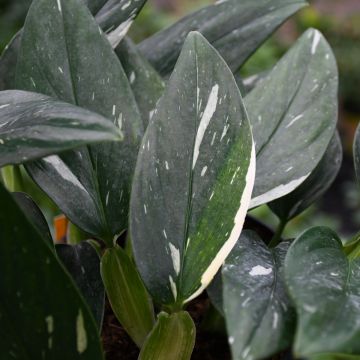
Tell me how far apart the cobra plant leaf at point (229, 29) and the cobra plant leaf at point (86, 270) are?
218 mm

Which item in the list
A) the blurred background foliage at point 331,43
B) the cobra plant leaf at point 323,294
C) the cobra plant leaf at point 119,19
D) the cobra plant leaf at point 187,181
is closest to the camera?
the cobra plant leaf at point 323,294

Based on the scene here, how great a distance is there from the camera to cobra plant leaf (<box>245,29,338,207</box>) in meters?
0.52

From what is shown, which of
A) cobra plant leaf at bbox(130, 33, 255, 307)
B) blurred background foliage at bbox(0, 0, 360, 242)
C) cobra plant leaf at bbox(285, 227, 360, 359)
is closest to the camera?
cobra plant leaf at bbox(285, 227, 360, 359)

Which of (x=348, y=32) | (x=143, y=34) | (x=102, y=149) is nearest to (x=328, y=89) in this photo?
(x=102, y=149)

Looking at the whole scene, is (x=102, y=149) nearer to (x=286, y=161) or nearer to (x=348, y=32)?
(x=286, y=161)

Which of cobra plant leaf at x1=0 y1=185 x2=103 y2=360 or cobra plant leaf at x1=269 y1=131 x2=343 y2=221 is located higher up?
cobra plant leaf at x1=0 y1=185 x2=103 y2=360

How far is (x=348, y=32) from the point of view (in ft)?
8.90

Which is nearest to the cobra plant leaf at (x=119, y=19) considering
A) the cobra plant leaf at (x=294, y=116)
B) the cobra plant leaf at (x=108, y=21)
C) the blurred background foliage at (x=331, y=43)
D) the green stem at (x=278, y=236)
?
the cobra plant leaf at (x=108, y=21)

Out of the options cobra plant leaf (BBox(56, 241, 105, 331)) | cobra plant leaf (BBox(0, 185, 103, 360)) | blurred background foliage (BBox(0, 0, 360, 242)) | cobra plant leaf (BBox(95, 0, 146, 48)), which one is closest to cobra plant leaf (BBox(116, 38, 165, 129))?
cobra plant leaf (BBox(95, 0, 146, 48))

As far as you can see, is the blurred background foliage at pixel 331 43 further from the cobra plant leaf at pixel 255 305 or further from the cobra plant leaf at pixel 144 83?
the cobra plant leaf at pixel 255 305

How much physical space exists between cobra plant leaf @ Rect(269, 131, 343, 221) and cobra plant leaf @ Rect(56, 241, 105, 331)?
20cm

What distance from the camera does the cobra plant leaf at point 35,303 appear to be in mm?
345

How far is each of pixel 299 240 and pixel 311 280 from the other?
44mm

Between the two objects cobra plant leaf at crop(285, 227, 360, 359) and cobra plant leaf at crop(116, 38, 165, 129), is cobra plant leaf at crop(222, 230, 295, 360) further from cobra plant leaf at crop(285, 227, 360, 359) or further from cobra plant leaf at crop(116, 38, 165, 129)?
cobra plant leaf at crop(116, 38, 165, 129)
